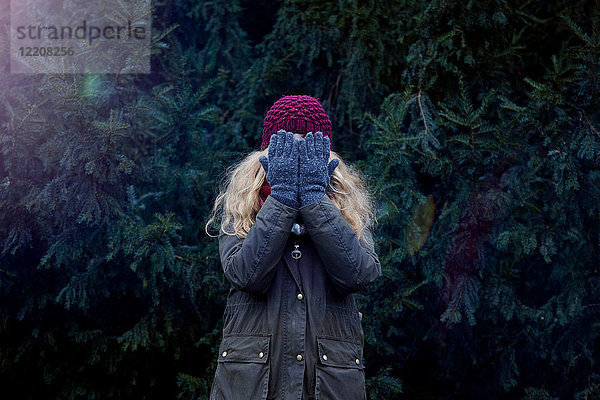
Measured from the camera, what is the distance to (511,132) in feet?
11.8

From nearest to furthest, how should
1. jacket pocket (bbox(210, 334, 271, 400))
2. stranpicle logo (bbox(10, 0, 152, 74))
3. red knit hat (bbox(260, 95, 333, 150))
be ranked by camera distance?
1. jacket pocket (bbox(210, 334, 271, 400))
2. red knit hat (bbox(260, 95, 333, 150))
3. stranpicle logo (bbox(10, 0, 152, 74))

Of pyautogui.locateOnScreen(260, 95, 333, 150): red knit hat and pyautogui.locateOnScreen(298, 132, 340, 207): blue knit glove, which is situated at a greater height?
pyautogui.locateOnScreen(260, 95, 333, 150): red knit hat

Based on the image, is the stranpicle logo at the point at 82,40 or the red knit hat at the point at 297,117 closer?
the red knit hat at the point at 297,117

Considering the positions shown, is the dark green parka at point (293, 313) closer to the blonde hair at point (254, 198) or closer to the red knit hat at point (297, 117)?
the blonde hair at point (254, 198)

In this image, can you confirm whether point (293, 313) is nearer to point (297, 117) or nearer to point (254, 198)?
point (254, 198)

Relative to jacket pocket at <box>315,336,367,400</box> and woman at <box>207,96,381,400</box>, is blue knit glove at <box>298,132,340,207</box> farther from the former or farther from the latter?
jacket pocket at <box>315,336,367,400</box>

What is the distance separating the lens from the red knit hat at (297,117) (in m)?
2.26

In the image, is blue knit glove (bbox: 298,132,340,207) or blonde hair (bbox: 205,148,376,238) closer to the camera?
blue knit glove (bbox: 298,132,340,207)

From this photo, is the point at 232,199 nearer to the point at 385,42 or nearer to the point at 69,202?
A: the point at 69,202

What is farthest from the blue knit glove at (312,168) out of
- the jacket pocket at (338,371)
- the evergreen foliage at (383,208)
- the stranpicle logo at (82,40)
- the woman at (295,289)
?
the stranpicle logo at (82,40)

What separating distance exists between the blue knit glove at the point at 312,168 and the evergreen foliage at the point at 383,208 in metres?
1.39

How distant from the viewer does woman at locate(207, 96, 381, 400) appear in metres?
2.05

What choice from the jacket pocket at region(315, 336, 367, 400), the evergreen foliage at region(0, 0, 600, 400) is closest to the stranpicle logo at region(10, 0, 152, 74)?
the evergreen foliage at region(0, 0, 600, 400)

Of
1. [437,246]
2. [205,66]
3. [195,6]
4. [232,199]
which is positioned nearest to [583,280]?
[437,246]
